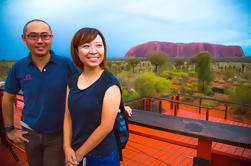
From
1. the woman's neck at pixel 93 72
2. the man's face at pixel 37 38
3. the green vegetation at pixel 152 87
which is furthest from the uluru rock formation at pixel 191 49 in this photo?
the woman's neck at pixel 93 72

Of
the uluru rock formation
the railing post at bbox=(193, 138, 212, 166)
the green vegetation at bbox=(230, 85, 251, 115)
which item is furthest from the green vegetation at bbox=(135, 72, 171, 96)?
the uluru rock formation

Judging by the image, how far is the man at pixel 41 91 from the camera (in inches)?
37.8

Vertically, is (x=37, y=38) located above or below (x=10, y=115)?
above

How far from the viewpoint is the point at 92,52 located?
723 millimetres

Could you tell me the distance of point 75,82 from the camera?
2.63 ft

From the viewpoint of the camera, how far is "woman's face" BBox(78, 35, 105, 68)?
0.73 meters

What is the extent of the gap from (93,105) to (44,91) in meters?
0.45

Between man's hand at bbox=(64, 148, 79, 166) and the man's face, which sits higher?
the man's face

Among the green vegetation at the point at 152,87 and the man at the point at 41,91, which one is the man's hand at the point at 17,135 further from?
the green vegetation at the point at 152,87

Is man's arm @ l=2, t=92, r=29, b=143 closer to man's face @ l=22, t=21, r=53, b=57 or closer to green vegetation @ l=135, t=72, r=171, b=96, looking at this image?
man's face @ l=22, t=21, r=53, b=57

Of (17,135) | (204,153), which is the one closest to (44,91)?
(17,135)

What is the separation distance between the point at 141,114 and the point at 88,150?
1.68 feet

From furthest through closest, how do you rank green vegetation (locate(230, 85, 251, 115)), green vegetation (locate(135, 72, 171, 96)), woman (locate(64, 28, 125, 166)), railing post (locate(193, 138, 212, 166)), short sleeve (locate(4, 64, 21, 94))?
green vegetation (locate(230, 85, 251, 115))
green vegetation (locate(135, 72, 171, 96))
short sleeve (locate(4, 64, 21, 94))
railing post (locate(193, 138, 212, 166))
woman (locate(64, 28, 125, 166))

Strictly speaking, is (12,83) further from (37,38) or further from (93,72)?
(93,72)
